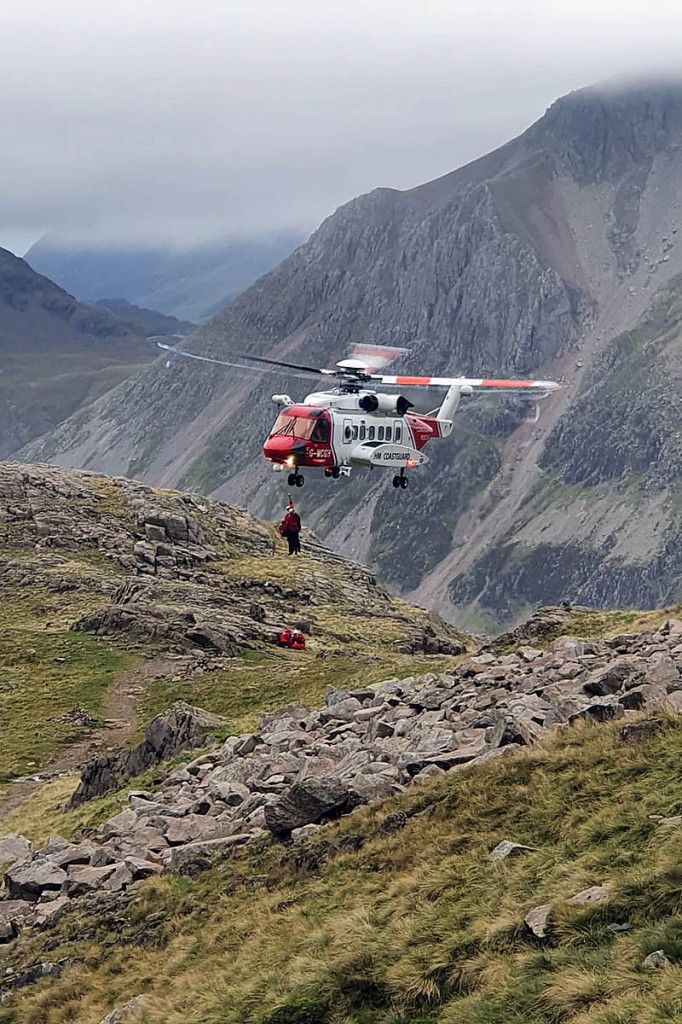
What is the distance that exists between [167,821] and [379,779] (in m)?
5.41

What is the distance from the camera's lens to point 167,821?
2750 centimetres

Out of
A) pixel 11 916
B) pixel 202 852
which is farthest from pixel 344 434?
pixel 11 916

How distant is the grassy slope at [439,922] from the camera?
15.0 metres

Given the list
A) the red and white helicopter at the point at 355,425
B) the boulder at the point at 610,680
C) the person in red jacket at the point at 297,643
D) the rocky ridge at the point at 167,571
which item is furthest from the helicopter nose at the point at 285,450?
the boulder at the point at 610,680

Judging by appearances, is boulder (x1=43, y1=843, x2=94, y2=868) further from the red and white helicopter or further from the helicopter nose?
the helicopter nose

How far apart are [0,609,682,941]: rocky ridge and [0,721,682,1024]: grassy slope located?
0.89m

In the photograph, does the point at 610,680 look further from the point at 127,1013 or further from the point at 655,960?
the point at 655,960

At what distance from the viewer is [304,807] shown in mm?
24812

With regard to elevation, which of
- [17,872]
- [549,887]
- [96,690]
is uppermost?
[549,887]

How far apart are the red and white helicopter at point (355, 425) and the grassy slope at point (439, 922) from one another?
2468 cm

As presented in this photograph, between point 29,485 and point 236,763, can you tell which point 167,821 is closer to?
point 236,763

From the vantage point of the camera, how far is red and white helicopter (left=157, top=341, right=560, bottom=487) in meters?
47.3

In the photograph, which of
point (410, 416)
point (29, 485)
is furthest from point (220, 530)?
point (410, 416)

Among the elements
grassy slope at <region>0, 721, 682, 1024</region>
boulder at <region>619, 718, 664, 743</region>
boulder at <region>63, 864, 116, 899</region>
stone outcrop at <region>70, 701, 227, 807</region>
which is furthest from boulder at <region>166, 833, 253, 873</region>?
stone outcrop at <region>70, 701, 227, 807</region>
